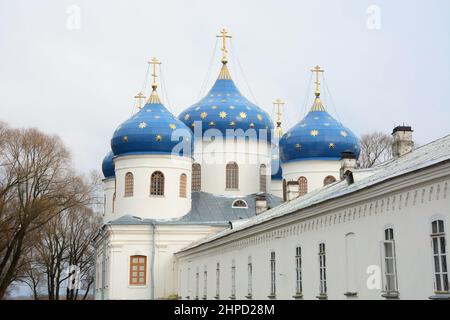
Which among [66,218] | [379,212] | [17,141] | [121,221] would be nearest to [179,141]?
[121,221]

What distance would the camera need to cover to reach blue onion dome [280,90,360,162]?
3594 centimetres

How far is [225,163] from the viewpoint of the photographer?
37.5 meters

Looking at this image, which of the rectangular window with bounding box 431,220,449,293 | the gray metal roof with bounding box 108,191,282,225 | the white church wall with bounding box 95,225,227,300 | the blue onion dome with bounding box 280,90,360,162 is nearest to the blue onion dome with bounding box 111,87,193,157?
the gray metal roof with bounding box 108,191,282,225

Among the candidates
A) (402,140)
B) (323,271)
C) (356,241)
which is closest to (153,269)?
(402,140)

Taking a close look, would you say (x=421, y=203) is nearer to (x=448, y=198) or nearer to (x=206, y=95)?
(x=448, y=198)

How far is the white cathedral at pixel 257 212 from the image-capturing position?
466 inches

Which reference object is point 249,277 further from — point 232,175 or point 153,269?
point 232,175

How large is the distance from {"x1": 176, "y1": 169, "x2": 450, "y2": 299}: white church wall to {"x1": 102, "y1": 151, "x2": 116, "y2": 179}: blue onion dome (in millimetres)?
22196

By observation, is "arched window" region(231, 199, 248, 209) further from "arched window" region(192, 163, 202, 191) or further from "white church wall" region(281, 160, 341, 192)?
"white church wall" region(281, 160, 341, 192)

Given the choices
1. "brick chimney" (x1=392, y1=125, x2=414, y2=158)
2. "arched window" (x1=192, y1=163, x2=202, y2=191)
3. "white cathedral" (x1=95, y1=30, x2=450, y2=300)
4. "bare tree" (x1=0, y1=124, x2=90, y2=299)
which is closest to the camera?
"white cathedral" (x1=95, y1=30, x2=450, y2=300)

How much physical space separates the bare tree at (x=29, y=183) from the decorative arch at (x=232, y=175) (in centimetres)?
873
